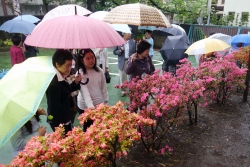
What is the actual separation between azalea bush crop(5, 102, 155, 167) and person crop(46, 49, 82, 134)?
59 centimetres

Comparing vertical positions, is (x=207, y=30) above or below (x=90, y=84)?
above

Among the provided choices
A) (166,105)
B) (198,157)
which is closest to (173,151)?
(198,157)

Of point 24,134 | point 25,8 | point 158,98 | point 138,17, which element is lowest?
point 24,134

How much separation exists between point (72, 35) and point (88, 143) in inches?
43.1

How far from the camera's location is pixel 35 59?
6.54 feet

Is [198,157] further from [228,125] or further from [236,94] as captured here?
[236,94]

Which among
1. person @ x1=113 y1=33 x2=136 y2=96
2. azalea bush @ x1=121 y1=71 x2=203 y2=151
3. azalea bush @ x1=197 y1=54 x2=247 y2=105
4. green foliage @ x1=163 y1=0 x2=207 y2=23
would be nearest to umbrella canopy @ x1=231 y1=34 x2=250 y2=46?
azalea bush @ x1=197 y1=54 x2=247 y2=105

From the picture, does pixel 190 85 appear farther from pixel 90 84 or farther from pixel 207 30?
pixel 207 30

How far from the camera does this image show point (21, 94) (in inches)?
63.2

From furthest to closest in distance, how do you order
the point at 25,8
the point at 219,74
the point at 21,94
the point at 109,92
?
the point at 25,8 → the point at 109,92 → the point at 219,74 → the point at 21,94

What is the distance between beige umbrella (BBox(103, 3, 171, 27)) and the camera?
10.8 feet

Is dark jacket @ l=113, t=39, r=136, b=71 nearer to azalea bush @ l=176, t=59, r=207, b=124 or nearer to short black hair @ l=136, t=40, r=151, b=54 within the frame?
azalea bush @ l=176, t=59, r=207, b=124

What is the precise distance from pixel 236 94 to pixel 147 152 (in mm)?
3784

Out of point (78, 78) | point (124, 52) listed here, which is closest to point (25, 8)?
point (124, 52)
